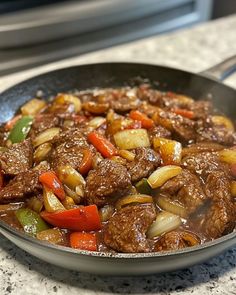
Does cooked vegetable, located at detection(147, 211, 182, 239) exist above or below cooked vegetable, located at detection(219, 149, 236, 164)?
below

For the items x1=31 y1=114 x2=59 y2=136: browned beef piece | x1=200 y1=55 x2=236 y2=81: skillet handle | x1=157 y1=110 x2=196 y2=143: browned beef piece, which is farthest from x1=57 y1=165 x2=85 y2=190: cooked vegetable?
x1=200 y1=55 x2=236 y2=81: skillet handle

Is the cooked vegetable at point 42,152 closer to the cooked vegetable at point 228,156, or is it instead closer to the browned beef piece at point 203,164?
the browned beef piece at point 203,164

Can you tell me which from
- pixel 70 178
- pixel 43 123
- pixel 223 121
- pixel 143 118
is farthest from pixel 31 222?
pixel 223 121

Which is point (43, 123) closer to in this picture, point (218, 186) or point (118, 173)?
point (118, 173)

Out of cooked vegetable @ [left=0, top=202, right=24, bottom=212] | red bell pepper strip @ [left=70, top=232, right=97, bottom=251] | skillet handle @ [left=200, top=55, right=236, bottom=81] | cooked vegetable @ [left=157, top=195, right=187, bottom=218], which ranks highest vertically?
skillet handle @ [left=200, top=55, right=236, bottom=81]

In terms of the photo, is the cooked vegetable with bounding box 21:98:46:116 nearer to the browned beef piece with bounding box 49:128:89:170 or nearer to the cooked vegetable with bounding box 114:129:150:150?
the browned beef piece with bounding box 49:128:89:170

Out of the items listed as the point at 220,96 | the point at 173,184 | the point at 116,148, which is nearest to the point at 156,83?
the point at 220,96

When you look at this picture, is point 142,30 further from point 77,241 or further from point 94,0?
point 77,241
